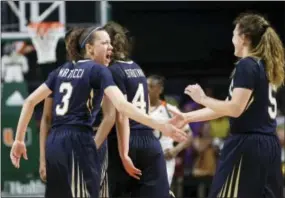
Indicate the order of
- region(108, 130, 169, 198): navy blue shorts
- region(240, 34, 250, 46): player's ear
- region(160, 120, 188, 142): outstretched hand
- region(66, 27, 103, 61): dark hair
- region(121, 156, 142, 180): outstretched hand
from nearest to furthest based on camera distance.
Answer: region(160, 120, 188, 142): outstretched hand → region(240, 34, 250, 46): player's ear → region(66, 27, 103, 61): dark hair → region(121, 156, 142, 180): outstretched hand → region(108, 130, 169, 198): navy blue shorts

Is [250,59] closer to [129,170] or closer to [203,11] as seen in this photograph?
[129,170]

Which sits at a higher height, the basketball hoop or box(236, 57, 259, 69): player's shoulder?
box(236, 57, 259, 69): player's shoulder

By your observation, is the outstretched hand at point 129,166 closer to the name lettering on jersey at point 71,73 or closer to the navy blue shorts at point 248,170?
the name lettering on jersey at point 71,73

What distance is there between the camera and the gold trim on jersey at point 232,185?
604cm

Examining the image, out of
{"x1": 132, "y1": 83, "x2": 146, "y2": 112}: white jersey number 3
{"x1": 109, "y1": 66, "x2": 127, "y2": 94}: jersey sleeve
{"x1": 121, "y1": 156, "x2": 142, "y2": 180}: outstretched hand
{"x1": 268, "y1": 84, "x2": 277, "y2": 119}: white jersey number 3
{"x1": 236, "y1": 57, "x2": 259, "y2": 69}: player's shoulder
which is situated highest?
{"x1": 236, "y1": 57, "x2": 259, "y2": 69}: player's shoulder

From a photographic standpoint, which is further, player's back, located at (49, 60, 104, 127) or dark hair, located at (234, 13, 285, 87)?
player's back, located at (49, 60, 104, 127)

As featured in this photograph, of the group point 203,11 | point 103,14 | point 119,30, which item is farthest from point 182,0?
point 119,30

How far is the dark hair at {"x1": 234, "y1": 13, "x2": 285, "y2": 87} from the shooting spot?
612 centimetres

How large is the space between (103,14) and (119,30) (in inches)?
239

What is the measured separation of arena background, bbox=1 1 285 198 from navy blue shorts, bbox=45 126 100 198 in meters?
6.69

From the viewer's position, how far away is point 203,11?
16453mm

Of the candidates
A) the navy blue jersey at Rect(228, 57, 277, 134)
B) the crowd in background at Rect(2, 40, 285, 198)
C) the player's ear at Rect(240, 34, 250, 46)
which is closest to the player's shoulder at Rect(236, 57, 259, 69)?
the navy blue jersey at Rect(228, 57, 277, 134)

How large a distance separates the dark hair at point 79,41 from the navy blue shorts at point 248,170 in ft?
4.41

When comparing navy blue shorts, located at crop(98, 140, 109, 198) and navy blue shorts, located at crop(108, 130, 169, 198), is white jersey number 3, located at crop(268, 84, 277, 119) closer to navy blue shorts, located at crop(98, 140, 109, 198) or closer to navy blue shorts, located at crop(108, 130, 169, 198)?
navy blue shorts, located at crop(108, 130, 169, 198)
